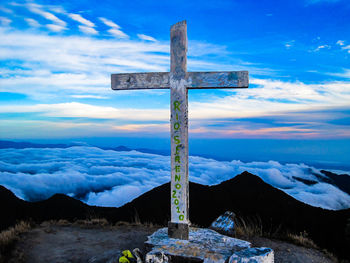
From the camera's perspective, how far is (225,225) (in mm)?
7445

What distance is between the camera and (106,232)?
808cm

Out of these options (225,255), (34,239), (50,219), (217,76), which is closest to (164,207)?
(50,219)

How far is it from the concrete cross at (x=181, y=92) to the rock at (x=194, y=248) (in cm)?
29

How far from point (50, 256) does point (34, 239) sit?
1298 mm

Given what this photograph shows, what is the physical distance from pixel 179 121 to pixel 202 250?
92.9 inches

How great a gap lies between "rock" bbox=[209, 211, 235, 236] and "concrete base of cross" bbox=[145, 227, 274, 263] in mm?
1184

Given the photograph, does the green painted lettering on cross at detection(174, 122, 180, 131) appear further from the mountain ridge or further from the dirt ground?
the mountain ridge

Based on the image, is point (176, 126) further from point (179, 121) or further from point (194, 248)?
point (194, 248)

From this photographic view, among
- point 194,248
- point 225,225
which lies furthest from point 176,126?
point 225,225

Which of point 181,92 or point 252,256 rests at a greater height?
point 181,92

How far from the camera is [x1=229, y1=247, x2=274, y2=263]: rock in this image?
16.0ft

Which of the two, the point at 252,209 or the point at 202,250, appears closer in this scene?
the point at 202,250

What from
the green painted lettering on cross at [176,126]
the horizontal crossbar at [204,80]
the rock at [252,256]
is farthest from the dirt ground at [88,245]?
the horizontal crossbar at [204,80]

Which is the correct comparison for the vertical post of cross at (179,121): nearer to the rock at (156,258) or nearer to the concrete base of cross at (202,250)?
the concrete base of cross at (202,250)
